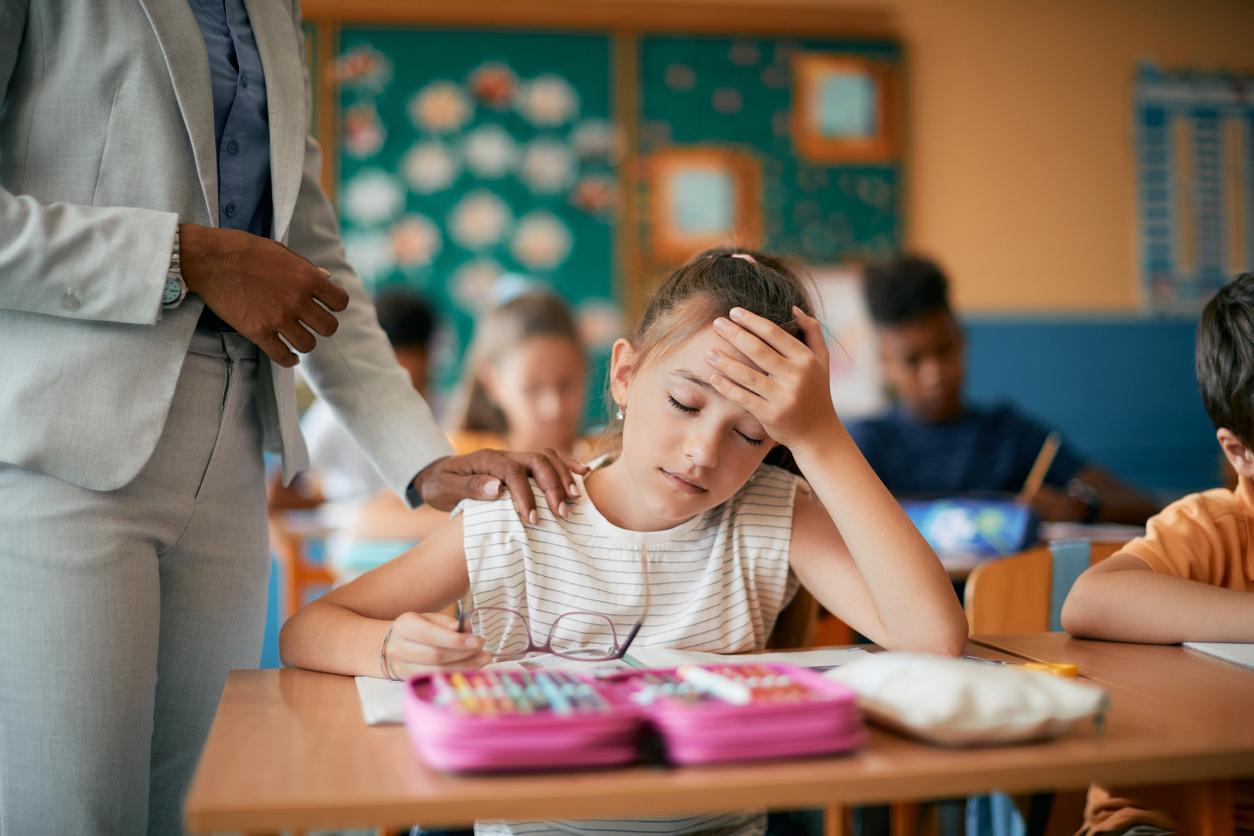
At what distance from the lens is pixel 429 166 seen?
4863 millimetres

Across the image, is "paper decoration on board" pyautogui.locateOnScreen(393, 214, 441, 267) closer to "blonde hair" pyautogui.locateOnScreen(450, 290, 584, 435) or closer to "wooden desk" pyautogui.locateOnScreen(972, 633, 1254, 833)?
"blonde hair" pyautogui.locateOnScreen(450, 290, 584, 435)

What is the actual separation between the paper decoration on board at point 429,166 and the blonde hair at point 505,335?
155 centimetres

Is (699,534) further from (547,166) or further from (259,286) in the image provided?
(547,166)

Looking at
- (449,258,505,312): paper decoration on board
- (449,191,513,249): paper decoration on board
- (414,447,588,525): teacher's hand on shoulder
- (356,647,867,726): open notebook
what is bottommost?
(356,647,867,726): open notebook

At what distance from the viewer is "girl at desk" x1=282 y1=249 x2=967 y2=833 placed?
3.67 feet

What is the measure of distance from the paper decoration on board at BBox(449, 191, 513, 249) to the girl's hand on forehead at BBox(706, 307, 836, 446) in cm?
390

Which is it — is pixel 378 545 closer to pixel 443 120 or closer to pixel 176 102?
pixel 176 102

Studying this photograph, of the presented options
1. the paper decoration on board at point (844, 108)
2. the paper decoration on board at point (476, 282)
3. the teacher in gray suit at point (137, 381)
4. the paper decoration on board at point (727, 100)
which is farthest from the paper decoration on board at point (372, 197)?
the teacher in gray suit at point (137, 381)

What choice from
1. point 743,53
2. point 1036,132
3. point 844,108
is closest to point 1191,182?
point 1036,132

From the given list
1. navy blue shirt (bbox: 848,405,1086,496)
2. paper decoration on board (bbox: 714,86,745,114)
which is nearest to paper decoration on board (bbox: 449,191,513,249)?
paper decoration on board (bbox: 714,86,745,114)

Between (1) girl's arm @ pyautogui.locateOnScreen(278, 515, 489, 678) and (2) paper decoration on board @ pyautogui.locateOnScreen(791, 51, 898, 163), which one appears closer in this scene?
(1) girl's arm @ pyautogui.locateOnScreen(278, 515, 489, 678)

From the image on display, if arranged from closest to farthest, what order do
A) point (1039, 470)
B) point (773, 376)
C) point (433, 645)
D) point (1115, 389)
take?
point (433, 645) < point (773, 376) < point (1039, 470) < point (1115, 389)

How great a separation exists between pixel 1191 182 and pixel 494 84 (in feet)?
10.2

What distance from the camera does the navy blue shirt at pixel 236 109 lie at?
1304 mm
